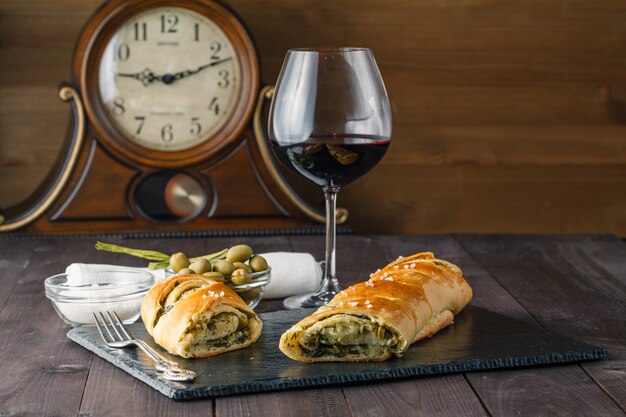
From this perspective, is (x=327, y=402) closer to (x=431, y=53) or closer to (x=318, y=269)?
(x=318, y=269)

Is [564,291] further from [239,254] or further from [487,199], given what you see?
[487,199]

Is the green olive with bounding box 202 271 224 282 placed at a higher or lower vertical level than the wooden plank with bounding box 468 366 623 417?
higher

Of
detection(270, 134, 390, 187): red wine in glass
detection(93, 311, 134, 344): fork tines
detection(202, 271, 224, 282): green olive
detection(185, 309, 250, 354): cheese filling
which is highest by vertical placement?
detection(270, 134, 390, 187): red wine in glass

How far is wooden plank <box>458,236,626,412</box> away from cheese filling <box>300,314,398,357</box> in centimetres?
14

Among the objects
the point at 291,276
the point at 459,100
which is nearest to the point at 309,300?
the point at 291,276

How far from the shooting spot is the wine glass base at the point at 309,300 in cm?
152

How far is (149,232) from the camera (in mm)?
2262

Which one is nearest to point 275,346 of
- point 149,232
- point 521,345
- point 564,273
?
point 521,345

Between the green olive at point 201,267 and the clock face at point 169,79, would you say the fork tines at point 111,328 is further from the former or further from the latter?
the clock face at point 169,79

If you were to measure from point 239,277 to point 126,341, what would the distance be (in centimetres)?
22

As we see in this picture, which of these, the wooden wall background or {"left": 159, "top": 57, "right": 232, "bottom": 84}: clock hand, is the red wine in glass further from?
the wooden wall background

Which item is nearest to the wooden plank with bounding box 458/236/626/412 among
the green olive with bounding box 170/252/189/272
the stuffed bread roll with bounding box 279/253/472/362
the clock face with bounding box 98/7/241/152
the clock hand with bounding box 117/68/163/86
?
the stuffed bread roll with bounding box 279/253/472/362

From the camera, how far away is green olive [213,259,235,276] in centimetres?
145

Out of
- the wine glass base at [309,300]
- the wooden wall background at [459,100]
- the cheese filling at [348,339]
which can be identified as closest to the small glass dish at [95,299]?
the wine glass base at [309,300]
